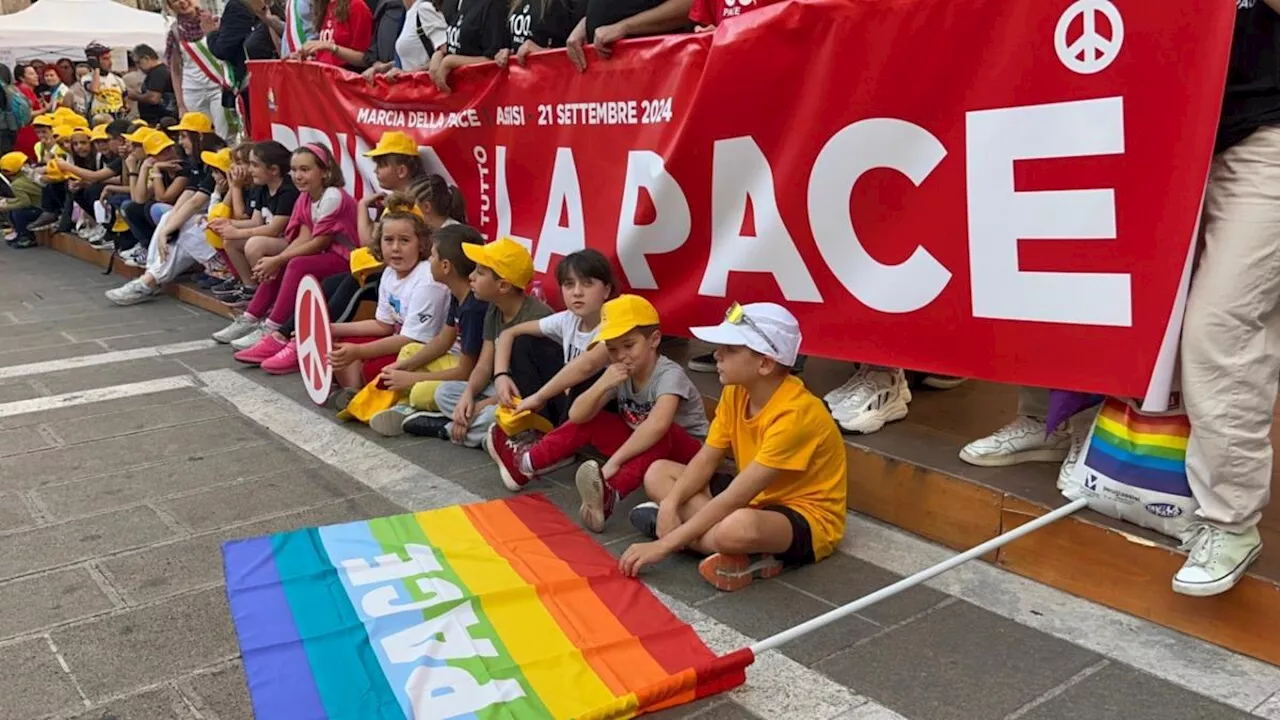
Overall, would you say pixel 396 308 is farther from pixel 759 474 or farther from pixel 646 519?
pixel 759 474

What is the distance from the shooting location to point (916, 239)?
347cm

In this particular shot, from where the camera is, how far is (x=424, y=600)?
3.13m

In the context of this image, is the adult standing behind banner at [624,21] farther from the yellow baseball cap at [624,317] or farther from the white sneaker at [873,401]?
the white sneaker at [873,401]

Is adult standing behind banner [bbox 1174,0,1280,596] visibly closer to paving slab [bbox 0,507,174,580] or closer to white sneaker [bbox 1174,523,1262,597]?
white sneaker [bbox 1174,523,1262,597]

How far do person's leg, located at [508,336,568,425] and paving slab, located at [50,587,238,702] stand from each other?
1.69 meters

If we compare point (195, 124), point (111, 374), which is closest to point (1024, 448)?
point (111, 374)

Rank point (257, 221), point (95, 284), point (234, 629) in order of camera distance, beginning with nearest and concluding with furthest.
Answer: point (234, 629)
point (257, 221)
point (95, 284)

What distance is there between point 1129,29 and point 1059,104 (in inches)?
10.5

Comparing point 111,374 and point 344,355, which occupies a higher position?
point 344,355

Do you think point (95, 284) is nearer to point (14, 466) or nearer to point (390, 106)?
point (390, 106)

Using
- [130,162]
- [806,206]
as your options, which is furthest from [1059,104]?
[130,162]

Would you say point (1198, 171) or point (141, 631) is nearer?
point (1198, 171)

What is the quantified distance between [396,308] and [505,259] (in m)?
1.08

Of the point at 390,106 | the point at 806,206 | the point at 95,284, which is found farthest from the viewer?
the point at 95,284
